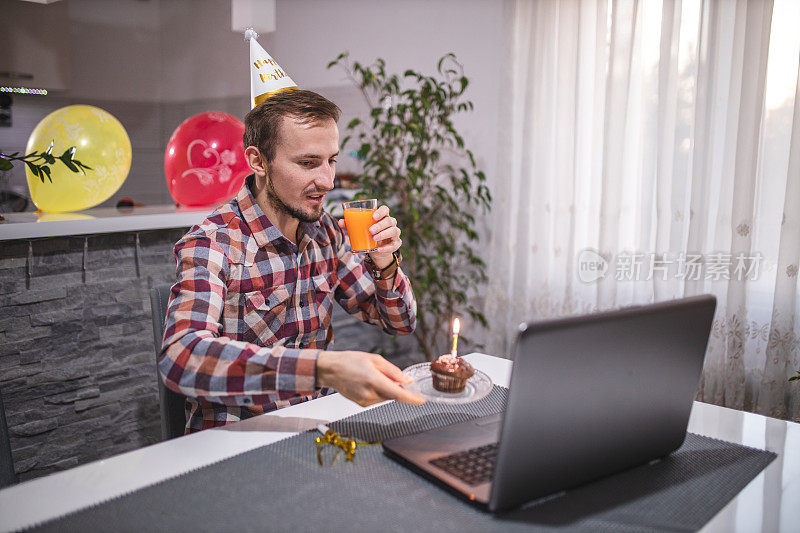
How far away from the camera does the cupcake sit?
108cm

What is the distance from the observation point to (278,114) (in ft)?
4.75

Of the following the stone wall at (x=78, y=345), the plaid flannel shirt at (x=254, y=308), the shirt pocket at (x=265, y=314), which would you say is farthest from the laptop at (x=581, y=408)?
the stone wall at (x=78, y=345)

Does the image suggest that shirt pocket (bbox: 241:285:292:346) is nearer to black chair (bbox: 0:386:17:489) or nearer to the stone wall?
black chair (bbox: 0:386:17:489)

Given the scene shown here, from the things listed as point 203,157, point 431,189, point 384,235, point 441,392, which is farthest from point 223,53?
point 441,392

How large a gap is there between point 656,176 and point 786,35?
0.67 metres

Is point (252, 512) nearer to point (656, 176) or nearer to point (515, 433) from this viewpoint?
point (515, 433)

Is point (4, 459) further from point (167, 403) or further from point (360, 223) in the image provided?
point (360, 223)

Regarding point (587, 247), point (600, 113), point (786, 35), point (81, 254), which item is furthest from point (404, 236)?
point (786, 35)

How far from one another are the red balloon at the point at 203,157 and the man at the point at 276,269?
0.85 metres

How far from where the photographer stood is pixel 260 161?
4.93 feet

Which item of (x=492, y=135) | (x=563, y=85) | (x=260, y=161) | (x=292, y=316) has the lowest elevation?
(x=292, y=316)

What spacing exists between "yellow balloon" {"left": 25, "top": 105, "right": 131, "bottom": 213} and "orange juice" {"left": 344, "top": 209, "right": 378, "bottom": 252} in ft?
3.82

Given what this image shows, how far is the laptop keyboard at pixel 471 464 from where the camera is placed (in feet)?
2.80

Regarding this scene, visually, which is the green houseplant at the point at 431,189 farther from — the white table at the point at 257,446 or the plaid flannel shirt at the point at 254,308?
the white table at the point at 257,446
